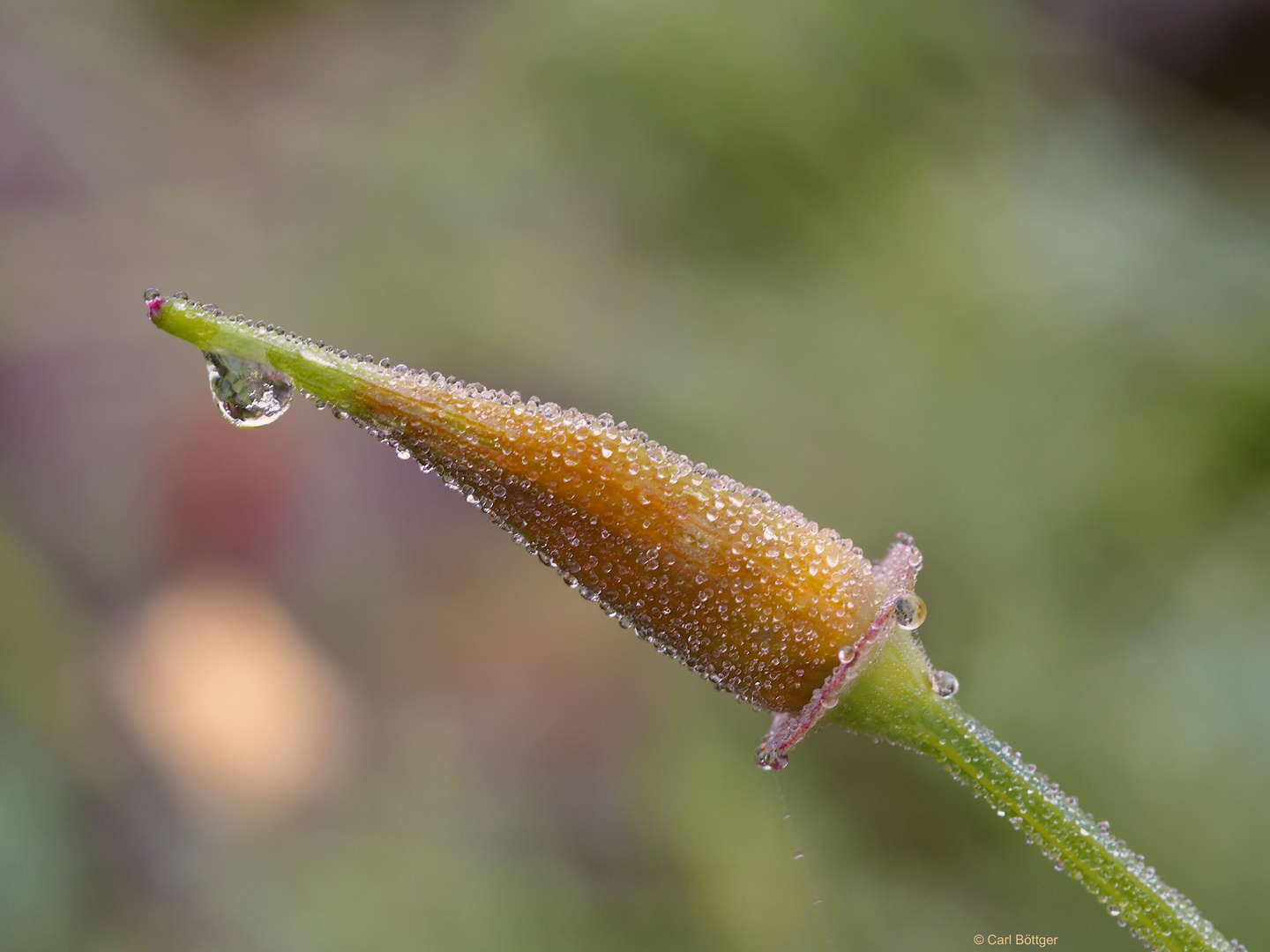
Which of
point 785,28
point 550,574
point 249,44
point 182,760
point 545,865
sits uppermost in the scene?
point 785,28

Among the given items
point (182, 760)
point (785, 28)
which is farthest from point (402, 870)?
point (785, 28)

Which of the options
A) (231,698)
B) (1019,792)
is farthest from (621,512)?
(231,698)

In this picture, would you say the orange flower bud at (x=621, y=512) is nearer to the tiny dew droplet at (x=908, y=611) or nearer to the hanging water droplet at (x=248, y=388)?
the hanging water droplet at (x=248, y=388)

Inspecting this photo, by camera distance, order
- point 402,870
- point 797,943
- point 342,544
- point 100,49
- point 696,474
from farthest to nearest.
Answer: point 100,49, point 342,544, point 402,870, point 797,943, point 696,474

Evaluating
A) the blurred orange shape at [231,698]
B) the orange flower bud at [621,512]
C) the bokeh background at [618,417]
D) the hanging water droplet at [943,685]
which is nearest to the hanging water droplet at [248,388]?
the orange flower bud at [621,512]

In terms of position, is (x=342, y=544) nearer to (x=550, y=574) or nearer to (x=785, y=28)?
(x=550, y=574)

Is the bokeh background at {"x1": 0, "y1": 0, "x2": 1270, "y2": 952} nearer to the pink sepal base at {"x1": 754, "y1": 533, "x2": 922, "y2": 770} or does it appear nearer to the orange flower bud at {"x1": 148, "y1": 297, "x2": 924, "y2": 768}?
the pink sepal base at {"x1": 754, "y1": 533, "x2": 922, "y2": 770}
